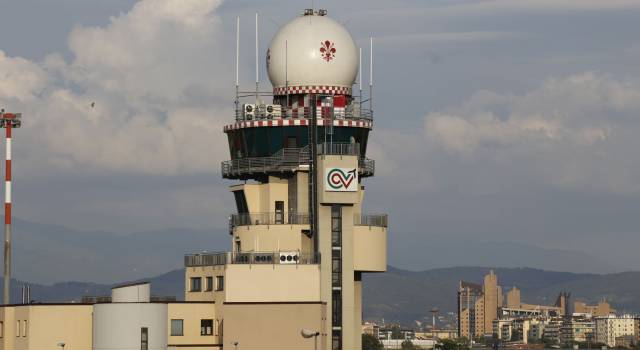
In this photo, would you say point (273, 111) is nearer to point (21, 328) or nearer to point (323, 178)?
point (323, 178)

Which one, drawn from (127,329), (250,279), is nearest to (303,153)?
(250,279)

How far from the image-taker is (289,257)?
108 meters

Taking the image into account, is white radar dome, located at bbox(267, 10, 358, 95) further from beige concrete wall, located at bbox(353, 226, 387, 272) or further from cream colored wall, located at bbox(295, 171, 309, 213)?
beige concrete wall, located at bbox(353, 226, 387, 272)

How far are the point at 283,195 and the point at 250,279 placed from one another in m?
9.15

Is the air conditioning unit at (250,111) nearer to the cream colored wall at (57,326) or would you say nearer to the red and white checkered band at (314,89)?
the red and white checkered band at (314,89)

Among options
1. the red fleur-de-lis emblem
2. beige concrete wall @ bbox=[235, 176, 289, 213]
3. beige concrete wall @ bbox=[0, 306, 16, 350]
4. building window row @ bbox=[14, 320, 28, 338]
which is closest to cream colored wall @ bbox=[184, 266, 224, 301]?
beige concrete wall @ bbox=[235, 176, 289, 213]

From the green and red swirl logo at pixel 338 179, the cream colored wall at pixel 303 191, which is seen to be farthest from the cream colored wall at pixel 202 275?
the green and red swirl logo at pixel 338 179

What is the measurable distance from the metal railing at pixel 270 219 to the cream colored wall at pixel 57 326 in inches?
513

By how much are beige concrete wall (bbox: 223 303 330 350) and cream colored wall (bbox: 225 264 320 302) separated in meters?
1.54

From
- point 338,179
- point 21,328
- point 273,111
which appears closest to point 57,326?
point 21,328

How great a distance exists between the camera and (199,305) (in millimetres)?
109500

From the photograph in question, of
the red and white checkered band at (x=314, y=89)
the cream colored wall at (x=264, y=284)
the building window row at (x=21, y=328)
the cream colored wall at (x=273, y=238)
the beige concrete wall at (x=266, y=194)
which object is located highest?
the red and white checkered band at (x=314, y=89)

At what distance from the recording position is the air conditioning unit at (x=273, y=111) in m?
115

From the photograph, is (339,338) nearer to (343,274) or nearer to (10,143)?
(343,274)
